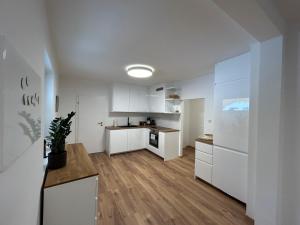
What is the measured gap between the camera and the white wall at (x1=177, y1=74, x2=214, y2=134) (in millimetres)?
3430

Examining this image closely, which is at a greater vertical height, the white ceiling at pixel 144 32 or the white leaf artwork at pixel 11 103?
the white ceiling at pixel 144 32

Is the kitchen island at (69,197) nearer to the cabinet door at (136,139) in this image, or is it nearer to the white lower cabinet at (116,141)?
the white lower cabinet at (116,141)

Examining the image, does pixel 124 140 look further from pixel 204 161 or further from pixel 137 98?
pixel 204 161

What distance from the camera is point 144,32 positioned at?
1632mm

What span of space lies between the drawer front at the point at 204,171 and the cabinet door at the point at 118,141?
237 cm

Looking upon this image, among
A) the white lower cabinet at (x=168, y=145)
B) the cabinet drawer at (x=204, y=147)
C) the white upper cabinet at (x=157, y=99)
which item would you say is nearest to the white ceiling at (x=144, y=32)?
the cabinet drawer at (x=204, y=147)

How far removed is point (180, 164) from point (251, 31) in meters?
3.27

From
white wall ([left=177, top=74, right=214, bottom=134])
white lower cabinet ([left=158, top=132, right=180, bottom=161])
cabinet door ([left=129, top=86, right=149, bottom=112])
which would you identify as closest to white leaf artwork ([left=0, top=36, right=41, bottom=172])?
white wall ([left=177, top=74, right=214, bottom=134])

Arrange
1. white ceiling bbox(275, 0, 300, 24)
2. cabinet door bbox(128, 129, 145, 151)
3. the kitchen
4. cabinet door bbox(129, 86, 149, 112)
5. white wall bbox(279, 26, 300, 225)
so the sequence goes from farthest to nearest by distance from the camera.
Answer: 1. cabinet door bbox(129, 86, 149, 112)
2. cabinet door bbox(128, 129, 145, 151)
3. white wall bbox(279, 26, 300, 225)
4. white ceiling bbox(275, 0, 300, 24)
5. the kitchen

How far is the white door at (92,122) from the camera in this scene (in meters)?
4.23

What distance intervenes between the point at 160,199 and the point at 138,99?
3.33 m

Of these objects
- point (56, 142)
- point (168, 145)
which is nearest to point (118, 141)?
point (168, 145)

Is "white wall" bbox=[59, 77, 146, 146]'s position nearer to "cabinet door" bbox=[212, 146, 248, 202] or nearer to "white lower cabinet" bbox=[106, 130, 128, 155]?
"white lower cabinet" bbox=[106, 130, 128, 155]

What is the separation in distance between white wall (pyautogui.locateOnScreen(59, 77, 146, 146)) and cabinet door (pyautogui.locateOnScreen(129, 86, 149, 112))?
496mm
